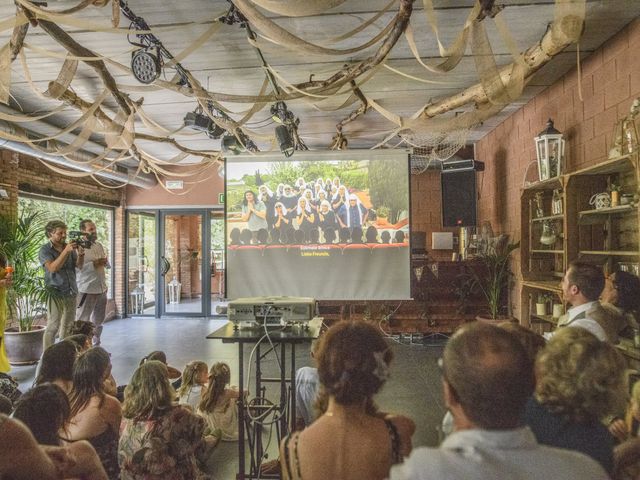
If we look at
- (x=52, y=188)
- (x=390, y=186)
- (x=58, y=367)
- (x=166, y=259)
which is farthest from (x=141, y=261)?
(x=58, y=367)

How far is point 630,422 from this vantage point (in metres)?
1.78

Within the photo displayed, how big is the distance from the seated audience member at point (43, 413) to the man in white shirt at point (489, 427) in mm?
1183

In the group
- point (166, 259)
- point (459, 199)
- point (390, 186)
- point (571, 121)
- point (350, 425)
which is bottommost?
point (350, 425)

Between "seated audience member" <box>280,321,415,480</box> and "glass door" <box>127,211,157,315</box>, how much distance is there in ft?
25.2

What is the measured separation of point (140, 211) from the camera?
830cm

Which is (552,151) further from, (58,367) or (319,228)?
(58,367)

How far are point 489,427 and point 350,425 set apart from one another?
45 centimetres

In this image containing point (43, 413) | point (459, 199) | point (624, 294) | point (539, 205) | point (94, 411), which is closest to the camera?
point (43, 413)

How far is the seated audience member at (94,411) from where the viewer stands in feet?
6.47

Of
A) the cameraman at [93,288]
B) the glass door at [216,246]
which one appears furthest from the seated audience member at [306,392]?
the glass door at [216,246]

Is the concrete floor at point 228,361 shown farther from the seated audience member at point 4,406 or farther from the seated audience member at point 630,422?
the seated audience member at point 630,422

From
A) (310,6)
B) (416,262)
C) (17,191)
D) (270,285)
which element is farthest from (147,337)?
(310,6)

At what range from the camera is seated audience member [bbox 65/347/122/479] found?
6.47 ft

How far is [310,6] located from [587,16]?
234 centimetres
